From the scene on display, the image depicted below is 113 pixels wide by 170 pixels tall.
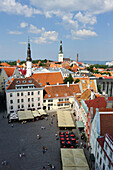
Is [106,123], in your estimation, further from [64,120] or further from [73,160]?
[64,120]

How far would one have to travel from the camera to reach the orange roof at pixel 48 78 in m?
76.8

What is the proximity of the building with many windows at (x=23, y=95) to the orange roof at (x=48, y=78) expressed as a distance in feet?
69.9

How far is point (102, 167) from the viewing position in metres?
24.0

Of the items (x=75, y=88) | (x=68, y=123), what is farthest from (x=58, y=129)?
(x=75, y=88)

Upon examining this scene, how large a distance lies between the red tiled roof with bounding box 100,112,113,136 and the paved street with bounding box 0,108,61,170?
11512mm

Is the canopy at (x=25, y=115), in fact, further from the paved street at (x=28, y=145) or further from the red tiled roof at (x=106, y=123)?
the red tiled roof at (x=106, y=123)

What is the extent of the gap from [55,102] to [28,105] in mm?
10472

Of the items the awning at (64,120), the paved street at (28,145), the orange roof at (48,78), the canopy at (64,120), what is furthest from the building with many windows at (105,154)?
the orange roof at (48,78)

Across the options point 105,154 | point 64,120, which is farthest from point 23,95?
point 105,154

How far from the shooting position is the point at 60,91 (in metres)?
58.7

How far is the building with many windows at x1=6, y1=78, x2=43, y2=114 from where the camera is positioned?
170 feet

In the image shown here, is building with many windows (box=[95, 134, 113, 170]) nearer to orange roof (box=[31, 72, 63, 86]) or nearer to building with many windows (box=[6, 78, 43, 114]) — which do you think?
building with many windows (box=[6, 78, 43, 114])

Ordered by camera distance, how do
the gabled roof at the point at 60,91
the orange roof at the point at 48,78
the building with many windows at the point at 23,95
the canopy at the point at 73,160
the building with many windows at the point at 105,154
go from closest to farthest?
the building with many windows at the point at 105,154, the canopy at the point at 73,160, the building with many windows at the point at 23,95, the gabled roof at the point at 60,91, the orange roof at the point at 48,78

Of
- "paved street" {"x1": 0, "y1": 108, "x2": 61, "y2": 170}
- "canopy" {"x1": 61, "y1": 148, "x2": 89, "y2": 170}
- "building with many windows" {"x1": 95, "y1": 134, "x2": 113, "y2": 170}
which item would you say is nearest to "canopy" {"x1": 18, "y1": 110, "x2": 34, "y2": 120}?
"paved street" {"x1": 0, "y1": 108, "x2": 61, "y2": 170}
